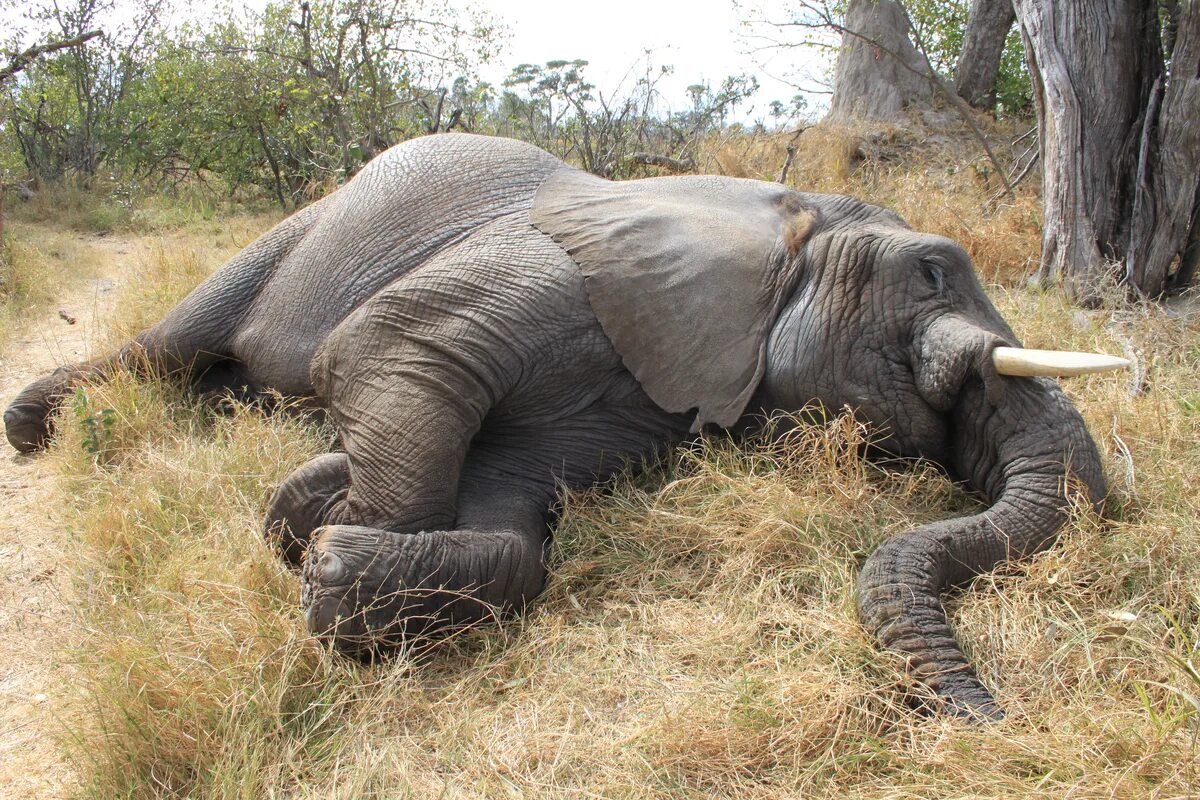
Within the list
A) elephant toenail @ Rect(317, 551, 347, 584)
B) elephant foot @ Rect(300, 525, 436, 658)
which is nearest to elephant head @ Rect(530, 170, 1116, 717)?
elephant foot @ Rect(300, 525, 436, 658)

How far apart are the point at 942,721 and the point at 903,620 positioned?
34cm

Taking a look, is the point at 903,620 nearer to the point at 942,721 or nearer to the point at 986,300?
the point at 942,721

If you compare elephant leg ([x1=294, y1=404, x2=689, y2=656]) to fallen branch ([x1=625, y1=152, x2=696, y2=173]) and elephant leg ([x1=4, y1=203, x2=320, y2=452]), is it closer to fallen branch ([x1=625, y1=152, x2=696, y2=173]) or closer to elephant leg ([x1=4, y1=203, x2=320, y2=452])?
elephant leg ([x1=4, y1=203, x2=320, y2=452])

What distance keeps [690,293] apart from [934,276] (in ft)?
2.92

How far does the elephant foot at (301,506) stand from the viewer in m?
3.60

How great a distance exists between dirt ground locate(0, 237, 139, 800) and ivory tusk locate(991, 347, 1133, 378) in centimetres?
304

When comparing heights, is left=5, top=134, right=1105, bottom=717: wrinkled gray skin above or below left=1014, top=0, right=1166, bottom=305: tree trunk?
below

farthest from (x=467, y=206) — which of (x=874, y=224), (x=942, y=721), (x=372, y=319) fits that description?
(x=942, y=721)

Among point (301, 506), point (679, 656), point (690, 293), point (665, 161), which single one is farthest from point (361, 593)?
point (665, 161)

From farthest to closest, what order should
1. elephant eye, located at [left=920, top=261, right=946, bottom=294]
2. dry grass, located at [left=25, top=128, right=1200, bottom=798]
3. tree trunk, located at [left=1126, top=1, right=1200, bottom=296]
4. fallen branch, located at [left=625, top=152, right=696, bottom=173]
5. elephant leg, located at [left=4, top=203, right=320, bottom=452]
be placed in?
fallen branch, located at [left=625, top=152, right=696, bottom=173], tree trunk, located at [left=1126, top=1, right=1200, bottom=296], elephant leg, located at [left=4, top=203, right=320, bottom=452], elephant eye, located at [left=920, top=261, right=946, bottom=294], dry grass, located at [left=25, top=128, right=1200, bottom=798]

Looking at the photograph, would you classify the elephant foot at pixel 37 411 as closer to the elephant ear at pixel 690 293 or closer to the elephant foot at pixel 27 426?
the elephant foot at pixel 27 426

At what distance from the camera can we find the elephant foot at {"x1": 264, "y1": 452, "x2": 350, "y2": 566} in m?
3.60

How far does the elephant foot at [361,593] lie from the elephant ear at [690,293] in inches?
46.5

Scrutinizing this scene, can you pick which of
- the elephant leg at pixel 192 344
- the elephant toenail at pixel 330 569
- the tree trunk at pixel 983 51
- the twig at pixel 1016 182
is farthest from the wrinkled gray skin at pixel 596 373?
the tree trunk at pixel 983 51
